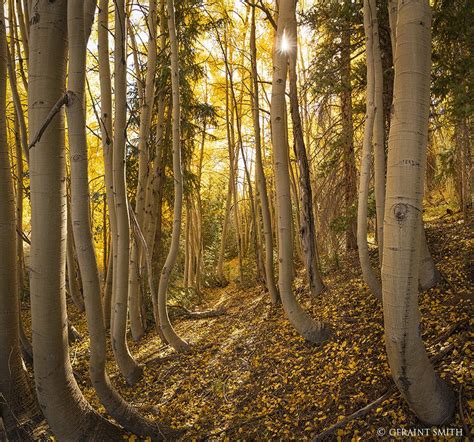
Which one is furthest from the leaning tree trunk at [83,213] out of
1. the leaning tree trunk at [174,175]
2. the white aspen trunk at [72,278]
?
the white aspen trunk at [72,278]

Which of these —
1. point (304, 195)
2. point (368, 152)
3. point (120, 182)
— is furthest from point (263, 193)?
point (120, 182)

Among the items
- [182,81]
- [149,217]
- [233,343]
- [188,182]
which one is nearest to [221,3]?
[182,81]

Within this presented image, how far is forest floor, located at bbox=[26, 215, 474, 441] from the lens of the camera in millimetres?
3025

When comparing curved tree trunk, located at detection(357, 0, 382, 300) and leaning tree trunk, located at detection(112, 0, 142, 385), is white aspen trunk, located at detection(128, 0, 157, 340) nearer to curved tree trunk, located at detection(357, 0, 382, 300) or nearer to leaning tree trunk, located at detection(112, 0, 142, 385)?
leaning tree trunk, located at detection(112, 0, 142, 385)

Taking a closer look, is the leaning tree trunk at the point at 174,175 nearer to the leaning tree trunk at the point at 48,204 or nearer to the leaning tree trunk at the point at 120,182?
the leaning tree trunk at the point at 120,182

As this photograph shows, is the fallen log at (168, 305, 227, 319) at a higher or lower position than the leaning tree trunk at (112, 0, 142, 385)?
lower

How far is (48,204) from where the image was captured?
2.51m

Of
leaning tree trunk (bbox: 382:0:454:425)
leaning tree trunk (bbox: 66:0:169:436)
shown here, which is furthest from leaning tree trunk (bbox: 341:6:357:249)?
leaning tree trunk (bbox: 66:0:169:436)

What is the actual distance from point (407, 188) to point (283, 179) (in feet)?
6.90

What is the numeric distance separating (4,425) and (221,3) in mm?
8714

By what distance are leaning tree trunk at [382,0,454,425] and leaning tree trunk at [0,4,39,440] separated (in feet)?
11.4

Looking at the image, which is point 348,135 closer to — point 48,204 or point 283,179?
point 283,179

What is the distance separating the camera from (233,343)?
5.81m

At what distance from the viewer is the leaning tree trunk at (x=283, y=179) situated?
397 cm
